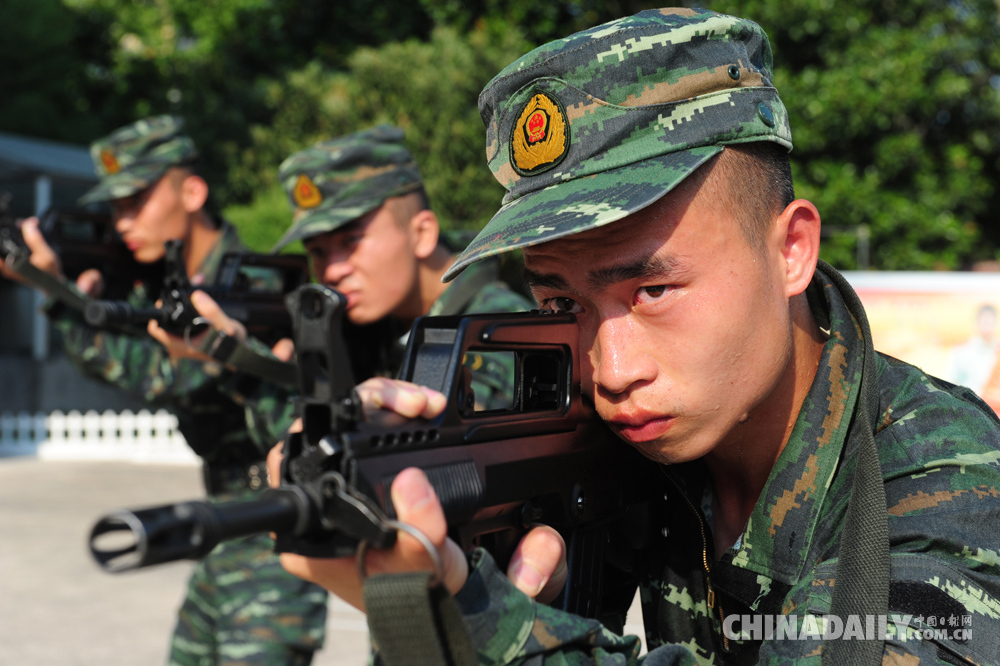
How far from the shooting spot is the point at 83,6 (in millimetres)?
21734

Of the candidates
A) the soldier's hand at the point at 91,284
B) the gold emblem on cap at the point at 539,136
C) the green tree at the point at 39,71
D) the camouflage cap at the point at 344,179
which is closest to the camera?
the gold emblem on cap at the point at 539,136

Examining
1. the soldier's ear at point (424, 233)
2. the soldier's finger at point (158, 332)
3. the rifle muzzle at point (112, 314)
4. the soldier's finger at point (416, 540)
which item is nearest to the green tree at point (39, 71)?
the rifle muzzle at point (112, 314)

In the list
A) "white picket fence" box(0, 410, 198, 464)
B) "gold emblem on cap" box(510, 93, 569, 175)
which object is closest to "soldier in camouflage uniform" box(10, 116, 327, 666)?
"gold emblem on cap" box(510, 93, 569, 175)

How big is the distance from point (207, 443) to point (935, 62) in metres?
11.2

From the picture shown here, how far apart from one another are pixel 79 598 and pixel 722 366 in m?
6.08

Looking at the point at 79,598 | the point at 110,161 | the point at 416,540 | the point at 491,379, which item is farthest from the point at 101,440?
the point at 416,540

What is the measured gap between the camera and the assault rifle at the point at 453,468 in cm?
116

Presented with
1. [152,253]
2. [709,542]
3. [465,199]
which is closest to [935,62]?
[465,199]

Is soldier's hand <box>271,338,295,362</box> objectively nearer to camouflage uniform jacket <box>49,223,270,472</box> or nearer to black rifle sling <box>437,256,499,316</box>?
camouflage uniform jacket <box>49,223,270,472</box>

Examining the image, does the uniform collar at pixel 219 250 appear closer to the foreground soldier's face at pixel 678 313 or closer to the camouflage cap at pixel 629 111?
the camouflage cap at pixel 629 111

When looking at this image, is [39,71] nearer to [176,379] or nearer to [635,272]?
[176,379]

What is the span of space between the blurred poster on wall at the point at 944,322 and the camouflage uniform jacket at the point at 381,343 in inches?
220

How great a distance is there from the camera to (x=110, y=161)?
555 centimetres

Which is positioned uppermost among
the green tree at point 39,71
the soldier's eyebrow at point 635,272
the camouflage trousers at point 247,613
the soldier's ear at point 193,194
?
the green tree at point 39,71
